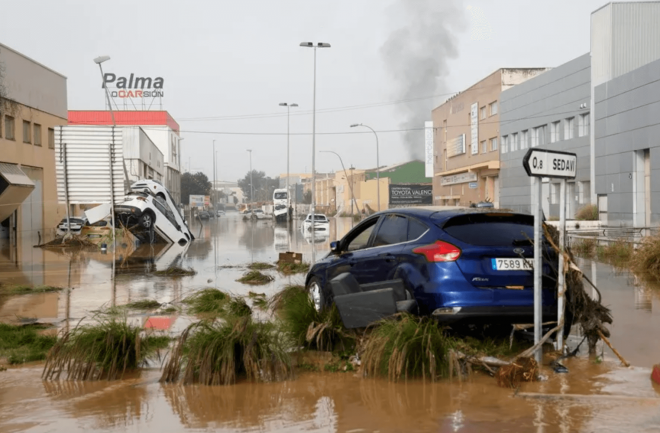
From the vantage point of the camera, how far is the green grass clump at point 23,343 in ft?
26.0

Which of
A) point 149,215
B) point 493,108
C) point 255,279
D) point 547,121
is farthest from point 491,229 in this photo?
point 493,108

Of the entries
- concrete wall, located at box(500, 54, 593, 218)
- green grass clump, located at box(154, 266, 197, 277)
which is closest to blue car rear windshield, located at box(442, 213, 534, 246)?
green grass clump, located at box(154, 266, 197, 277)

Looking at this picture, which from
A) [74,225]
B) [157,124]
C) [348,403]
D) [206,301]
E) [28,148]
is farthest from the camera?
[157,124]

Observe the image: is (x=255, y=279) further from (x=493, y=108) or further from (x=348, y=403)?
(x=493, y=108)

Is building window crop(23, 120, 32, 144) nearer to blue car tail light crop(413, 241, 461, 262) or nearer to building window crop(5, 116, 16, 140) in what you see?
building window crop(5, 116, 16, 140)

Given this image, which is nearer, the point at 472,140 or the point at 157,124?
the point at 472,140

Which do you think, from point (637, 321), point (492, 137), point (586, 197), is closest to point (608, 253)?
point (637, 321)

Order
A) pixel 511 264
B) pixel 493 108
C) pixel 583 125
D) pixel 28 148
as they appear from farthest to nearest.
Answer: pixel 493 108
pixel 583 125
pixel 28 148
pixel 511 264

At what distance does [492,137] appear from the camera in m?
63.4

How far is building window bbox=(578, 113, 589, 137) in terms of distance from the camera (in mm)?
46000

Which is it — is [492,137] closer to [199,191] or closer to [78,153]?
[78,153]

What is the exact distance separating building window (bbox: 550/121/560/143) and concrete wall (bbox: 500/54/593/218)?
0.20 m

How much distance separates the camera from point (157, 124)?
351 ft

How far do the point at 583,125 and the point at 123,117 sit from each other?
77.2m
